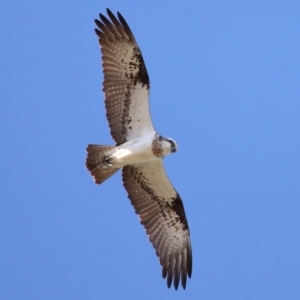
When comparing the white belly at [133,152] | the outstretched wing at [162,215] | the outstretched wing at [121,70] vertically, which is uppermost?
the outstretched wing at [121,70]

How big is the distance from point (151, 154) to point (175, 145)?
0.35 m

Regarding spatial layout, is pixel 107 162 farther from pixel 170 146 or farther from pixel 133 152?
pixel 170 146

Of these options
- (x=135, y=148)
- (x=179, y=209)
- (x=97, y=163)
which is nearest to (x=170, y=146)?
(x=135, y=148)

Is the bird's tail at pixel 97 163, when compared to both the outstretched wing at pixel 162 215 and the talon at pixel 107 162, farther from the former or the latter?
the outstretched wing at pixel 162 215

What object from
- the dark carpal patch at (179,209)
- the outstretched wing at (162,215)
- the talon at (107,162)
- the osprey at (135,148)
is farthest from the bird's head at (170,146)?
the dark carpal patch at (179,209)

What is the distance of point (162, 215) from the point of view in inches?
503

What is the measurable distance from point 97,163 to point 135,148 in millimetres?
540

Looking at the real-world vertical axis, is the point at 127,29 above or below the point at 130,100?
above

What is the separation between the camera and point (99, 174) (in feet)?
39.5

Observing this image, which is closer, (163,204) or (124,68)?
(124,68)

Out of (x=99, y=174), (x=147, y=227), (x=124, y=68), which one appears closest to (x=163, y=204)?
(x=147, y=227)

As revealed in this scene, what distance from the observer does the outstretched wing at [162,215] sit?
12562 millimetres

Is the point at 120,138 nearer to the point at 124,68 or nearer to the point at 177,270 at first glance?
the point at 124,68

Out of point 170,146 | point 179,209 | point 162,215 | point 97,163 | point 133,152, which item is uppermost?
point 170,146
